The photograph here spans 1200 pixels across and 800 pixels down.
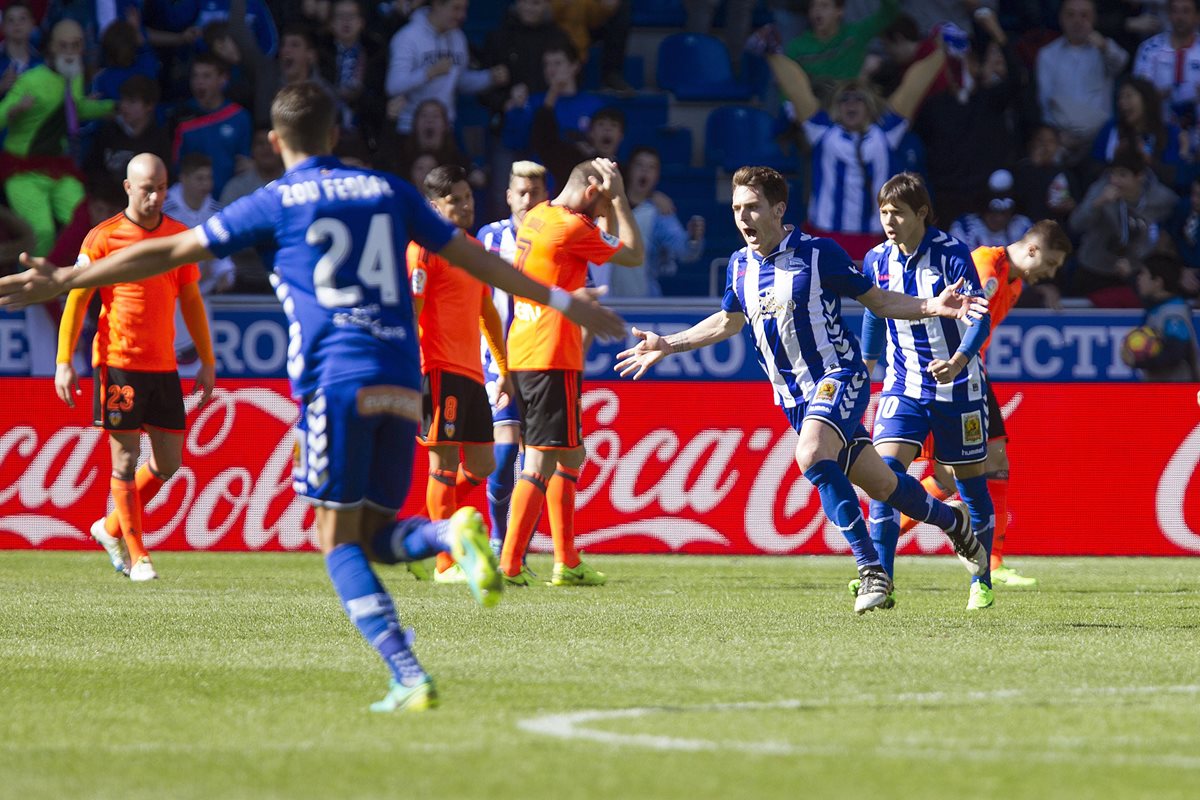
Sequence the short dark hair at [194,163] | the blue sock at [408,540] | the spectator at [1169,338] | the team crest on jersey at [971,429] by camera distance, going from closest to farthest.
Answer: the blue sock at [408,540] → the team crest on jersey at [971,429] → the spectator at [1169,338] → the short dark hair at [194,163]

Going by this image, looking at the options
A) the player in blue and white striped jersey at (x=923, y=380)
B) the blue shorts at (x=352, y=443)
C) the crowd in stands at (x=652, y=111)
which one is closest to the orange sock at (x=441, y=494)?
the player in blue and white striped jersey at (x=923, y=380)

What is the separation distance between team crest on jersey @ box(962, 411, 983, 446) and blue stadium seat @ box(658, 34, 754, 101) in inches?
406

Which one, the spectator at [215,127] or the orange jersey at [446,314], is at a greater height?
the spectator at [215,127]

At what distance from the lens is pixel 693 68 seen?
19734mm

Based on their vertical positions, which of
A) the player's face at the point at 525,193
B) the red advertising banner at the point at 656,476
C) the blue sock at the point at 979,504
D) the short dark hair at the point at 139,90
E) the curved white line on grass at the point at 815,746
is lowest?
the red advertising banner at the point at 656,476

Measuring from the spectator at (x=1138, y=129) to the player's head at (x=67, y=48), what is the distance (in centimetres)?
970

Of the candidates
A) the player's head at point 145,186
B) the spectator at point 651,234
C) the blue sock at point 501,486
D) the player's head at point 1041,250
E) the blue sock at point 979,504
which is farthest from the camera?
the spectator at point 651,234

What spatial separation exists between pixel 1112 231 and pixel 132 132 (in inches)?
360

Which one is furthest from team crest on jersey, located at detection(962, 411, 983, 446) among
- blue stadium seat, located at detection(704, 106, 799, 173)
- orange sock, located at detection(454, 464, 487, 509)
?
blue stadium seat, located at detection(704, 106, 799, 173)

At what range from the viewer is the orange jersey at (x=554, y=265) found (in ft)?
35.6

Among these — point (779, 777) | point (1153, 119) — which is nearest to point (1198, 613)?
point (779, 777)

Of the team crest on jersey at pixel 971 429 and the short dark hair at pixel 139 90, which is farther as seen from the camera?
the short dark hair at pixel 139 90

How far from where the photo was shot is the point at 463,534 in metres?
5.68

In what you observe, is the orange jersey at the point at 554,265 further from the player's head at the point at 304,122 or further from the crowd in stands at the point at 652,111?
the crowd in stands at the point at 652,111
